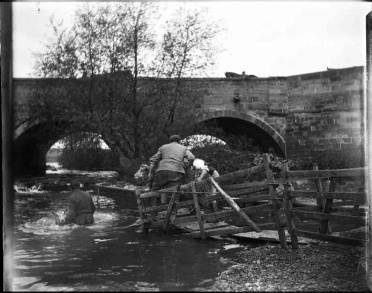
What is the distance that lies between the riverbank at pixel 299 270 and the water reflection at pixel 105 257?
0.30m

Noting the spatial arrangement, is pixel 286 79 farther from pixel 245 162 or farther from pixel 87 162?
pixel 87 162

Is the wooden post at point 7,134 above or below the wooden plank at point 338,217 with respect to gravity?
above

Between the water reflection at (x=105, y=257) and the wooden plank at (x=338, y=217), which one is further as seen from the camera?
the wooden plank at (x=338, y=217)

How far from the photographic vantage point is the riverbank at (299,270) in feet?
13.4

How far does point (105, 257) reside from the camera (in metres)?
5.58

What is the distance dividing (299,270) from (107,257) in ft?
8.51

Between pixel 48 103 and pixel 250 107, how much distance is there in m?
13.9

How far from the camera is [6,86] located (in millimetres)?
3012

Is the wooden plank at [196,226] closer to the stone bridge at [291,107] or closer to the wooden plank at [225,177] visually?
the wooden plank at [225,177]

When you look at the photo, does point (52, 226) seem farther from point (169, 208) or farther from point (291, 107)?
point (291, 107)

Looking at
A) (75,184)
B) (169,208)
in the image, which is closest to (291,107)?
(169,208)

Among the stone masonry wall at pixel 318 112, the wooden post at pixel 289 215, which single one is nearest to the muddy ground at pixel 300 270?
the wooden post at pixel 289 215

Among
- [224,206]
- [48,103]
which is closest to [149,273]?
[48,103]

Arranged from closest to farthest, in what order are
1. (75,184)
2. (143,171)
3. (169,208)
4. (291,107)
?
(169,208)
(75,184)
(143,171)
(291,107)
